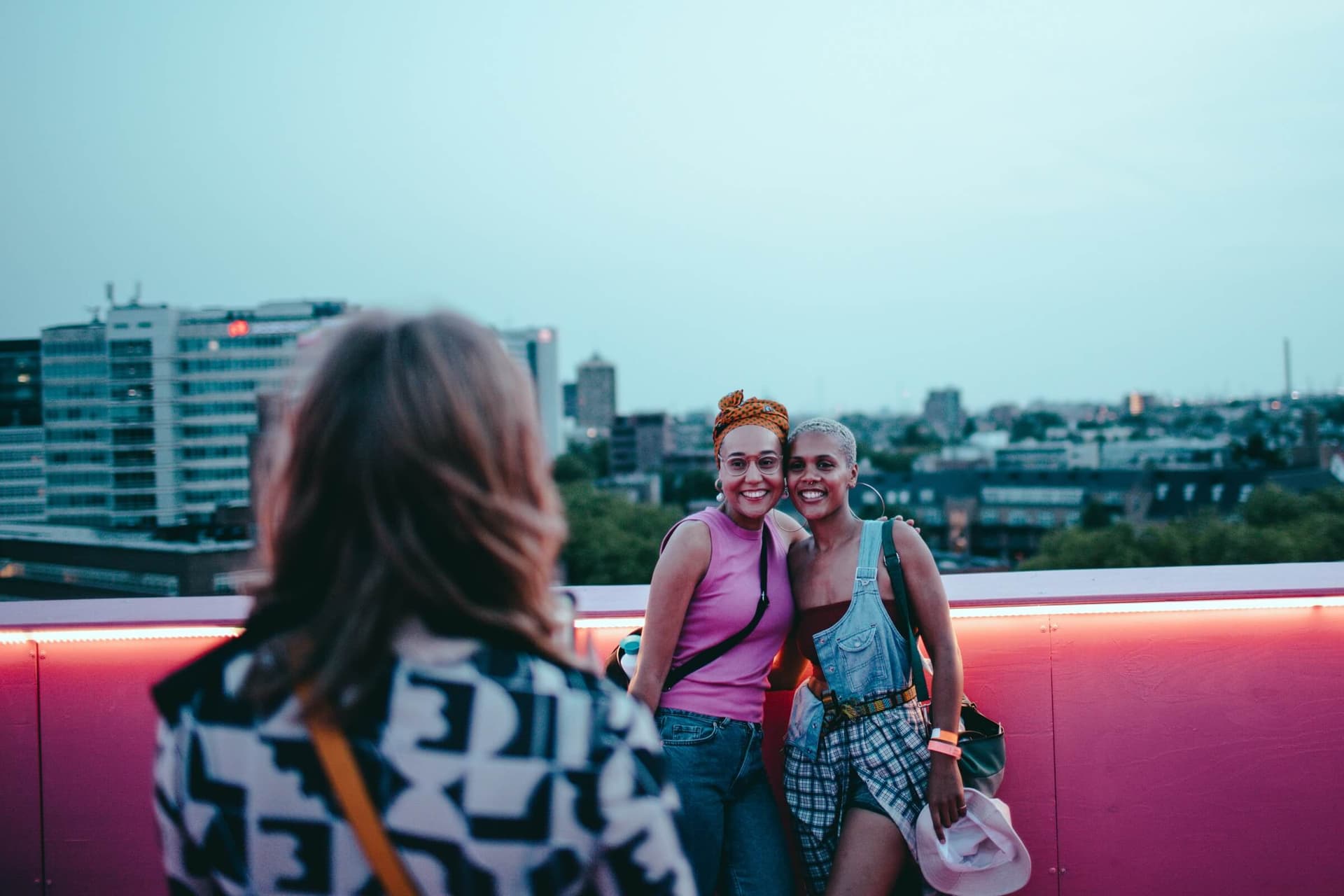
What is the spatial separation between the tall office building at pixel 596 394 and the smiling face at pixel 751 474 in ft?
512

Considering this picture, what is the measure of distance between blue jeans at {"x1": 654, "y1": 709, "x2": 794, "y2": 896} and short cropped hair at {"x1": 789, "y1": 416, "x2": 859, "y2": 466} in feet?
2.34

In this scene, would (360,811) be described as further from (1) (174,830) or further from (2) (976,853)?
(2) (976,853)

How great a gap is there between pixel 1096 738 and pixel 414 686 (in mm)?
2417

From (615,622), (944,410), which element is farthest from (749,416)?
(944,410)

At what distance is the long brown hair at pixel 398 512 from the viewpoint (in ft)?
3.03

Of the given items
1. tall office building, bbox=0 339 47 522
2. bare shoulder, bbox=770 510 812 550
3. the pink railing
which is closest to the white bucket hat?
the pink railing

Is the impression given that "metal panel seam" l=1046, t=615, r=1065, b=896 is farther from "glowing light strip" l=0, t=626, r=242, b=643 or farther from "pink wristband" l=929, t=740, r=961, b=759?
"glowing light strip" l=0, t=626, r=242, b=643

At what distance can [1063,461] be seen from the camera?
85.0 meters

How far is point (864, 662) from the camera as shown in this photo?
87.6 inches

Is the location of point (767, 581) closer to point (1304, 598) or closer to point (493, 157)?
point (1304, 598)

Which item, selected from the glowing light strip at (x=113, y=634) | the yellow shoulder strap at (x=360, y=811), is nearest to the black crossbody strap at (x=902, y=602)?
the yellow shoulder strap at (x=360, y=811)

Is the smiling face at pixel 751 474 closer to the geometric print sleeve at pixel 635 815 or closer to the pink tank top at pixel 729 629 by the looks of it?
the pink tank top at pixel 729 629

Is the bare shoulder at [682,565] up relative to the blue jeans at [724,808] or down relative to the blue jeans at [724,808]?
up

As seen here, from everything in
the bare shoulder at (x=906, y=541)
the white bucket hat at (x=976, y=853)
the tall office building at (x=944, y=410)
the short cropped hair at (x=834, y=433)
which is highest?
the tall office building at (x=944, y=410)
